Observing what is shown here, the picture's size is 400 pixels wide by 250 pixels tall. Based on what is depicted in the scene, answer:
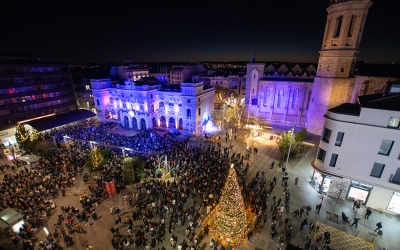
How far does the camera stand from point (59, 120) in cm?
3950

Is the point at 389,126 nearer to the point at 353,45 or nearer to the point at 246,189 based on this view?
the point at 246,189

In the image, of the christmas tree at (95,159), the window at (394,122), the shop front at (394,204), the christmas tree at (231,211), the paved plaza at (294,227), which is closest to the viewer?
the christmas tree at (231,211)

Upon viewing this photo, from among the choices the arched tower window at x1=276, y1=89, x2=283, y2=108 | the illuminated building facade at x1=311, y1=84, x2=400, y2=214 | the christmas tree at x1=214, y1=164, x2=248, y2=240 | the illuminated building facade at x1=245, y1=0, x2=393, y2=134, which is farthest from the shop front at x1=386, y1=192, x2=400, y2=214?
the arched tower window at x1=276, y1=89, x2=283, y2=108

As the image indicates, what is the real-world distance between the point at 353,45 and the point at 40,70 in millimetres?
56906

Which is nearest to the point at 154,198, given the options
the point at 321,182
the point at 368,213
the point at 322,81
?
the point at 321,182

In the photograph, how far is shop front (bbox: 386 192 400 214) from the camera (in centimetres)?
1712

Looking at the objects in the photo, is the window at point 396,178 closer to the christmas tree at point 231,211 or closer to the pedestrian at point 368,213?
the pedestrian at point 368,213

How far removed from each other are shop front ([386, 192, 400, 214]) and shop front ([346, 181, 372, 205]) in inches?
63.6

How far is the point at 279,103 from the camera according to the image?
43031 mm

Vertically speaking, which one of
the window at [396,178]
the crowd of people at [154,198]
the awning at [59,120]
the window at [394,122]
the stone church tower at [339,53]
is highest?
the stone church tower at [339,53]

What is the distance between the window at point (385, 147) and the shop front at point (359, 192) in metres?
3.46

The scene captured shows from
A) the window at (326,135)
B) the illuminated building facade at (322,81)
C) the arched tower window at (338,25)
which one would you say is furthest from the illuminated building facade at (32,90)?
the arched tower window at (338,25)

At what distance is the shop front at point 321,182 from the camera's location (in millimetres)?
20028

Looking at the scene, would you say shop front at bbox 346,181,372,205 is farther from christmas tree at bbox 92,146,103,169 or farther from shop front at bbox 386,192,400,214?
christmas tree at bbox 92,146,103,169
